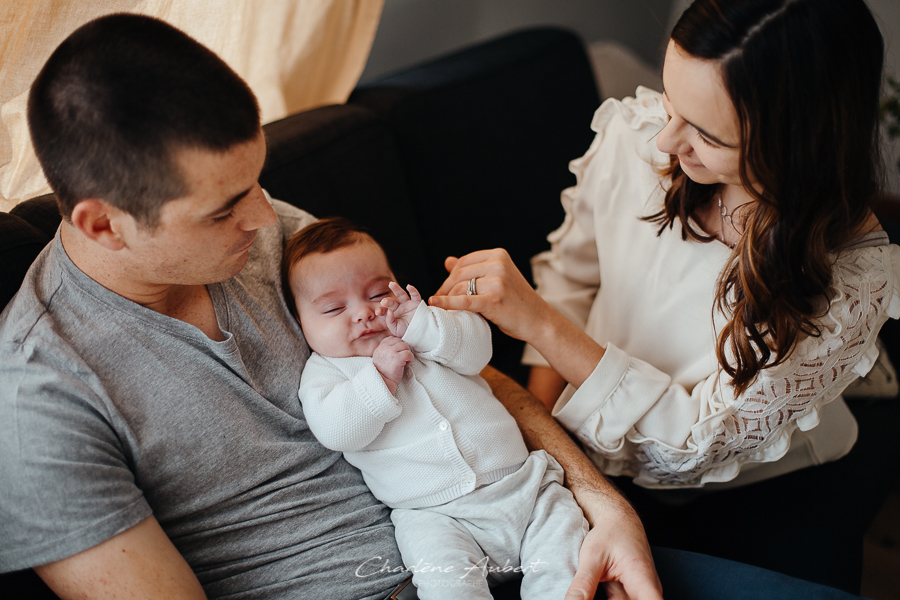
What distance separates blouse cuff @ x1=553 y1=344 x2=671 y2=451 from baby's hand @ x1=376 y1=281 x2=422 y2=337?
399mm

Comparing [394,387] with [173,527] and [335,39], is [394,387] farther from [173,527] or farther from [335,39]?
[335,39]

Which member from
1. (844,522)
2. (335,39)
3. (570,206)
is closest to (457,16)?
(335,39)

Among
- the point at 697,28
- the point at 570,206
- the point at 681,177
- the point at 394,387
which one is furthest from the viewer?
the point at 570,206

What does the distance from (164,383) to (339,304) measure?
36 centimetres

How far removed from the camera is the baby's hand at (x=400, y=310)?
1.22m

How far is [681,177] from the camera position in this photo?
4.44 feet

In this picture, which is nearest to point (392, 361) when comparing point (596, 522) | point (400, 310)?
point (400, 310)

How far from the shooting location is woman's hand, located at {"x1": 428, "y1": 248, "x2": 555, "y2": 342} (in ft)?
4.04

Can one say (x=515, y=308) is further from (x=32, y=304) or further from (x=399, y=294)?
(x=32, y=304)

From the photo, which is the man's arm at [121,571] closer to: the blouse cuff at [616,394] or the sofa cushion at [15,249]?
the sofa cushion at [15,249]

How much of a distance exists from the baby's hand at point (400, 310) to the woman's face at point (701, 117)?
1.76 feet

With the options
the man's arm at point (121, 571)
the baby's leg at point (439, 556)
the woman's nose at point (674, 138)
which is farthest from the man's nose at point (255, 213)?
the woman's nose at point (674, 138)

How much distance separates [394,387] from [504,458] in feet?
0.83

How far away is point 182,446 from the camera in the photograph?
103cm
